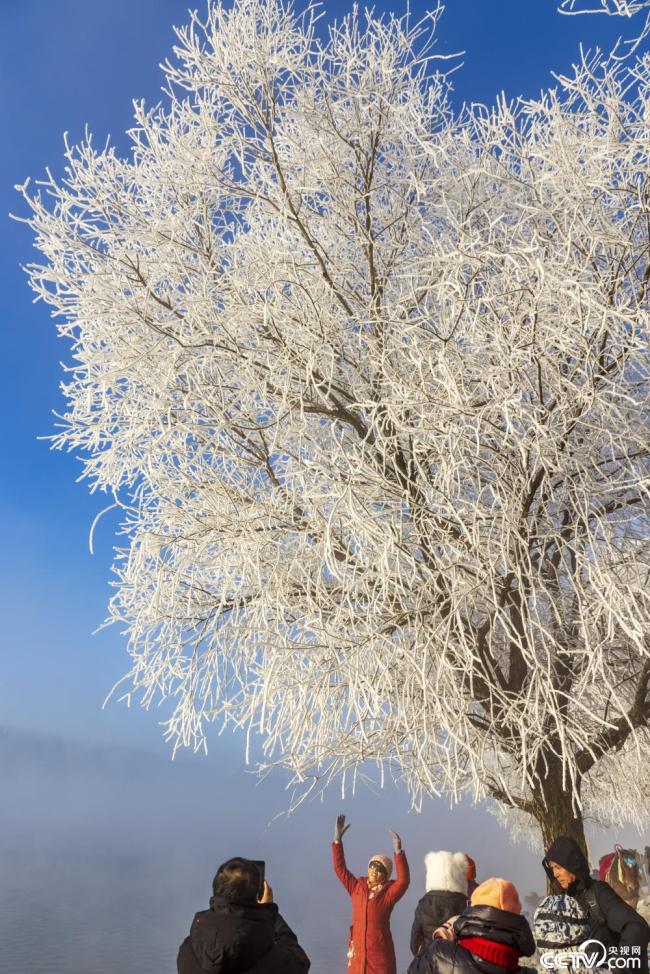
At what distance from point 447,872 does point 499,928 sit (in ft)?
9.10

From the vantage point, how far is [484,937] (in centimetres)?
273

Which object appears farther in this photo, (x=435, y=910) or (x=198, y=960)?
(x=435, y=910)

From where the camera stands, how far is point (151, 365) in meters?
7.97

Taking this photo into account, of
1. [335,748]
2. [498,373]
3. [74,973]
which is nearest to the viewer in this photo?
[498,373]

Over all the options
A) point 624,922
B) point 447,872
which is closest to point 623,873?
point 447,872

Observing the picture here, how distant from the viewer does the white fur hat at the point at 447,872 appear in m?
5.26

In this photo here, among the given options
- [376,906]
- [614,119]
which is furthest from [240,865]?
[614,119]

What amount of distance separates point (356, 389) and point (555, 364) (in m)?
2.34

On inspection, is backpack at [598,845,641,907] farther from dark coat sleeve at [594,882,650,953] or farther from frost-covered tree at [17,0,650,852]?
dark coat sleeve at [594,882,650,953]

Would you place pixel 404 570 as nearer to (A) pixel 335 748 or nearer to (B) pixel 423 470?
(B) pixel 423 470

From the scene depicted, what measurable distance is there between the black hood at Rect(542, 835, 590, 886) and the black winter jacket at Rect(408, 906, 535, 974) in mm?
1722

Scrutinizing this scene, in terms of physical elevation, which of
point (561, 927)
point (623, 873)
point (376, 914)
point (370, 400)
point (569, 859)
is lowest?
point (376, 914)

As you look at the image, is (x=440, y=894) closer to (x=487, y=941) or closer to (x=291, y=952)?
(x=291, y=952)

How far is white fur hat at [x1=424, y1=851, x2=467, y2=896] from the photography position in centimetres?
526
